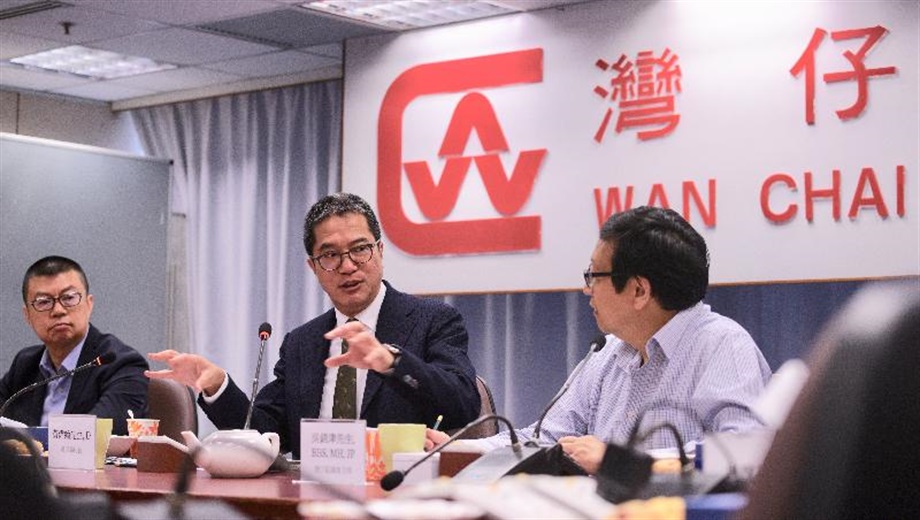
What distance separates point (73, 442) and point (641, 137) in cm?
287

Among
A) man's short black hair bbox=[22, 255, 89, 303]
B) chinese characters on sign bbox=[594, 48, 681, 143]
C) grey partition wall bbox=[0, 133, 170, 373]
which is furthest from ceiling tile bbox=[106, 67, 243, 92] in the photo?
chinese characters on sign bbox=[594, 48, 681, 143]

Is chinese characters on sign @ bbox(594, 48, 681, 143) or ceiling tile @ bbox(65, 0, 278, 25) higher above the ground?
ceiling tile @ bbox(65, 0, 278, 25)

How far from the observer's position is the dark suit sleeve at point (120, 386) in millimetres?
4188

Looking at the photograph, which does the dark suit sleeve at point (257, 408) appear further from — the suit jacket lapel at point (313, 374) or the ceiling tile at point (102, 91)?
the ceiling tile at point (102, 91)

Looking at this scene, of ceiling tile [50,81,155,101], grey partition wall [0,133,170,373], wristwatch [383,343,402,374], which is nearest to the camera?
wristwatch [383,343,402,374]

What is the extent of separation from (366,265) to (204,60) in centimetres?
337

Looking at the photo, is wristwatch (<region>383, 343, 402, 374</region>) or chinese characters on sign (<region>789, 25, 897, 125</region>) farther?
chinese characters on sign (<region>789, 25, 897, 125</region>)

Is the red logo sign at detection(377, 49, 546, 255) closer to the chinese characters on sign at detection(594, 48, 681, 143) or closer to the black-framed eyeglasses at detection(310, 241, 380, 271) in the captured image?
the chinese characters on sign at detection(594, 48, 681, 143)

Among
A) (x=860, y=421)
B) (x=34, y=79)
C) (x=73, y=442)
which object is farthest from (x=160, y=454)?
(x=34, y=79)

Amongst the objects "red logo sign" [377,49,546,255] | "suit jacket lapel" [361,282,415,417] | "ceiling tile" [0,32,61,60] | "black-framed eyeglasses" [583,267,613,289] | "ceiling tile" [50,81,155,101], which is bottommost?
"suit jacket lapel" [361,282,415,417]

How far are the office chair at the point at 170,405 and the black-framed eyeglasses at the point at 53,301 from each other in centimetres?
39

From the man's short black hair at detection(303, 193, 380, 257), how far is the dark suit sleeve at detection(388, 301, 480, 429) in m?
0.27

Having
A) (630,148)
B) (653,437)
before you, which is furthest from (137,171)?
(653,437)

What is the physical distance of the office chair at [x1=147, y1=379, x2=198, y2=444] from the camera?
15.0 ft
